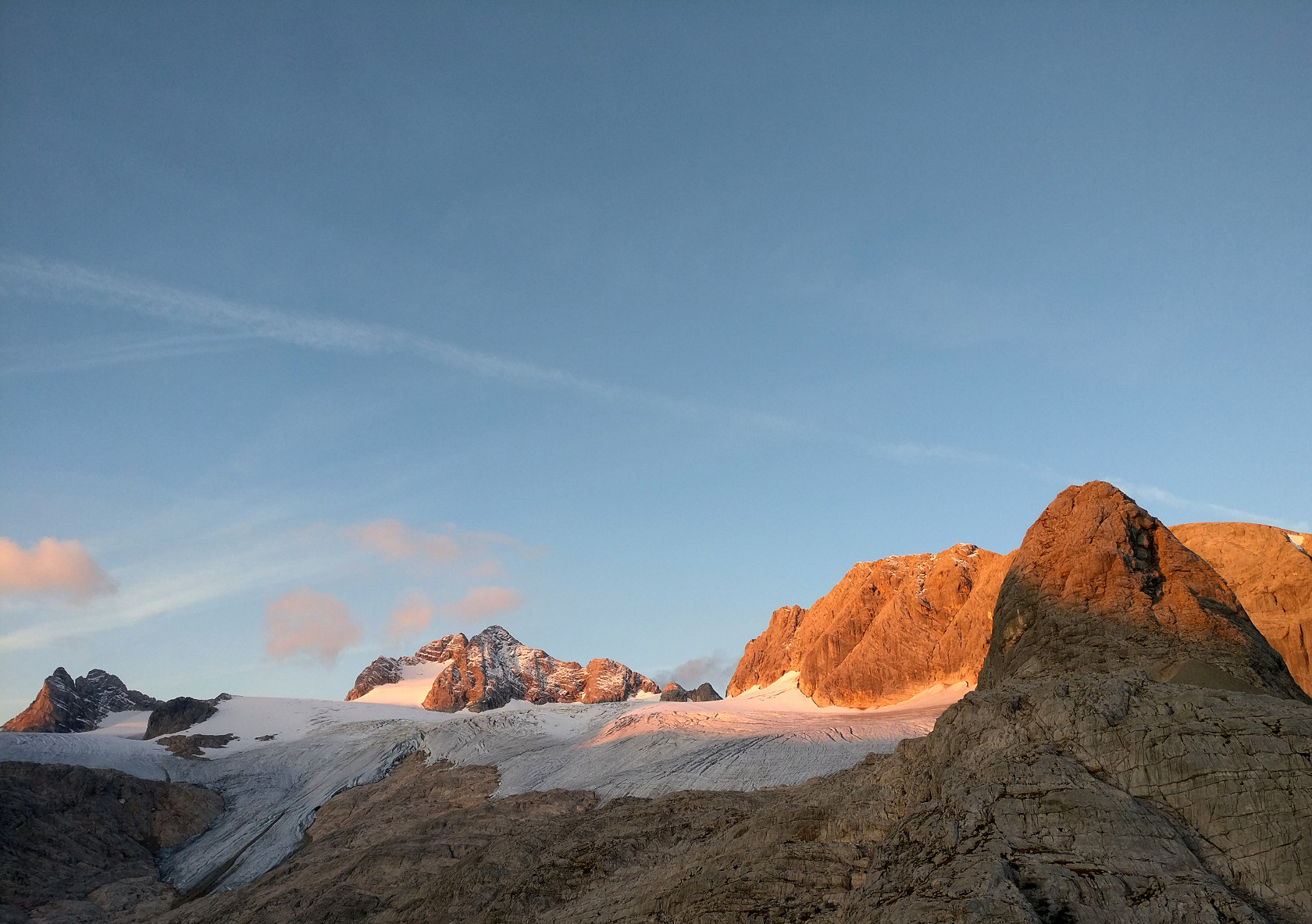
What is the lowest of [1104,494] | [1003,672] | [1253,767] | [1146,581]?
[1253,767]

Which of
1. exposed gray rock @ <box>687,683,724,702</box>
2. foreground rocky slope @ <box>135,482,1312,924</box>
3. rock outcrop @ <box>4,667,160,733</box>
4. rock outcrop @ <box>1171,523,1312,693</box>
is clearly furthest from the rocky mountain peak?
rock outcrop @ <box>4,667,160,733</box>

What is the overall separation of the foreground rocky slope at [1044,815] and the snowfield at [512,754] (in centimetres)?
2251

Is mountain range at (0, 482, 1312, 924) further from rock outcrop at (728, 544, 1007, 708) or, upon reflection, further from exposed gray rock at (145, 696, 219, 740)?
exposed gray rock at (145, 696, 219, 740)

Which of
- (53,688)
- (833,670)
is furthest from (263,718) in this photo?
(833,670)

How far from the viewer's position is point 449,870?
30156mm

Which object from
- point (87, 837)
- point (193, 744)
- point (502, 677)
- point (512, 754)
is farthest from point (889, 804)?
point (502, 677)

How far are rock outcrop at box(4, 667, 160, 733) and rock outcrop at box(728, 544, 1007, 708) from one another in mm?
109144

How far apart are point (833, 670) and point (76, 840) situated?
7589 centimetres

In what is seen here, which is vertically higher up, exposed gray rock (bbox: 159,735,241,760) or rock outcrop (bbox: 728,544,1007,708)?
rock outcrop (bbox: 728,544,1007,708)

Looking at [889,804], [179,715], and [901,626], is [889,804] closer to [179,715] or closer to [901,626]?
[901,626]

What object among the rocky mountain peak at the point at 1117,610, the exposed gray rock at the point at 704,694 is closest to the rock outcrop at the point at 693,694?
the exposed gray rock at the point at 704,694

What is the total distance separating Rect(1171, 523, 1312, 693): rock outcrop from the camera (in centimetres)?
4988

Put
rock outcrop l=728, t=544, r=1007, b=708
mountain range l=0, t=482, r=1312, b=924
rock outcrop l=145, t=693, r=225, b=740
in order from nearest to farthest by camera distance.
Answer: mountain range l=0, t=482, r=1312, b=924 → rock outcrop l=728, t=544, r=1007, b=708 → rock outcrop l=145, t=693, r=225, b=740

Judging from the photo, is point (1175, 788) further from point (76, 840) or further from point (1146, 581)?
point (76, 840)
